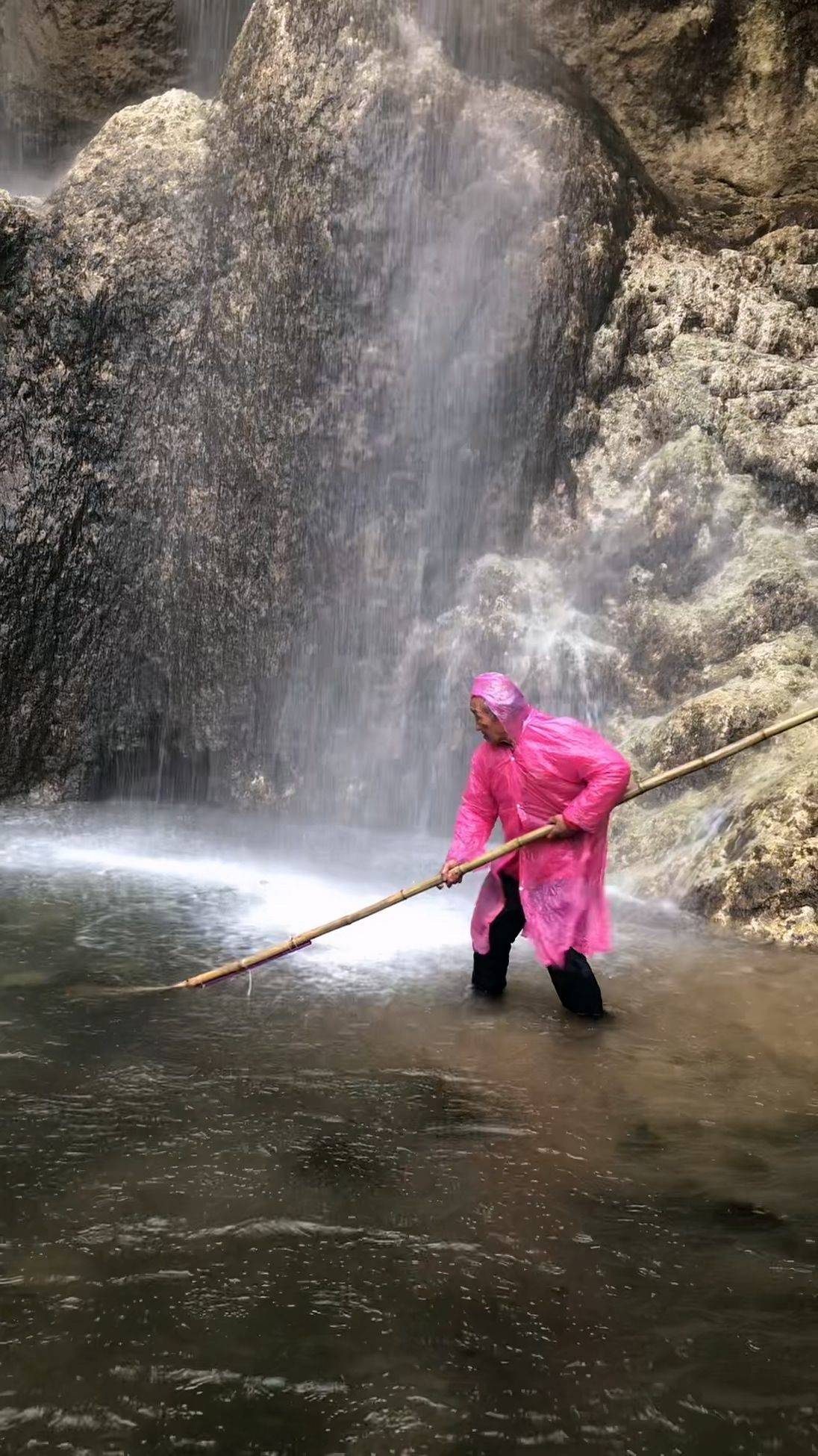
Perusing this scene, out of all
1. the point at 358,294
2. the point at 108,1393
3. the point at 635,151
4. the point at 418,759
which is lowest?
the point at 108,1393

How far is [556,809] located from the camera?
5129 mm

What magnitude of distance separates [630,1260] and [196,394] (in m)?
9.30

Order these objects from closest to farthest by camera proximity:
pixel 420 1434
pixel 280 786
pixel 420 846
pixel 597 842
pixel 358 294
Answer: pixel 420 1434 < pixel 597 842 < pixel 420 846 < pixel 358 294 < pixel 280 786

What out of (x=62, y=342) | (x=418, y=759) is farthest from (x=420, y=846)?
(x=62, y=342)

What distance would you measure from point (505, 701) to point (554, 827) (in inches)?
22.5

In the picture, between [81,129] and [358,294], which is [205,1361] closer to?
[358,294]

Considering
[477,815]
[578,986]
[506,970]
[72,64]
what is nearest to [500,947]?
[506,970]

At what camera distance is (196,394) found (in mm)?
10906

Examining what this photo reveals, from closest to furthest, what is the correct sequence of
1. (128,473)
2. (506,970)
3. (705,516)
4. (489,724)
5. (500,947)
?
1. (489,724)
2. (500,947)
3. (506,970)
4. (705,516)
5. (128,473)

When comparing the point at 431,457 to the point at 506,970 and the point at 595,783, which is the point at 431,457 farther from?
the point at 595,783

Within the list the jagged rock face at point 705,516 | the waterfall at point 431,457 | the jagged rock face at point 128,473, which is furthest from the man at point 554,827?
the jagged rock face at point 128,473

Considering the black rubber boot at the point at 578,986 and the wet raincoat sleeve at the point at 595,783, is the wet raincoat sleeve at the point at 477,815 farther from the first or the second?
the black rubber boot at the point at 578,986

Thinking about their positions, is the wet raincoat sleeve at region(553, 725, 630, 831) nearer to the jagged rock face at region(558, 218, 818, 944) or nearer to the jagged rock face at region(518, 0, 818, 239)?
the jagged rock face at region(558, 218, 818, 944)

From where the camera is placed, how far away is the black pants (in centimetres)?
504
